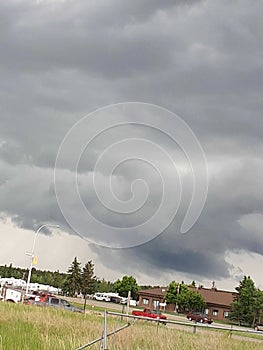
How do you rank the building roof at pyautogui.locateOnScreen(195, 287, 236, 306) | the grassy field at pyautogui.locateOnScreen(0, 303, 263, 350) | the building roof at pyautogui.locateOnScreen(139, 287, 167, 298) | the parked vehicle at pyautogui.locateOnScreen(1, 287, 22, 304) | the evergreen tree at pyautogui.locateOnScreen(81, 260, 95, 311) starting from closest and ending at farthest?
the grassy field at pyautogui.locateOnScreen(0, 303, 263, 350), the parked vehicle at pyautogui.locateOnScreen(1, 287, 22, 304), the evergreen tree at pyautogui.locateOnScreen(81, 260, 95, 311), the building roof at pyautogui.locateOnScreen(195, 287, 236, 306), the building roof at pyautogui.locateOnScreen(139, 287, 167, 298)

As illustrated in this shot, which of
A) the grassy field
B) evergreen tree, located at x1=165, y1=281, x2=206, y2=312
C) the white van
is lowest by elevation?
the grassy field

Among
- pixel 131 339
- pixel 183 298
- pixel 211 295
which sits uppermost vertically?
pixel 211 295

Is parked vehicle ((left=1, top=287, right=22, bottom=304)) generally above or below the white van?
below

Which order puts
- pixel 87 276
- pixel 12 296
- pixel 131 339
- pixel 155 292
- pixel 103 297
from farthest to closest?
1. pixel 103 297
2. pixel 155 292
3. pixel 87 276
4. pixel 12 296
5. pixel 131 339

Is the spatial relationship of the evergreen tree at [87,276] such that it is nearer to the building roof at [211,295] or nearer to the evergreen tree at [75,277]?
the evergreen tree at [75,277]

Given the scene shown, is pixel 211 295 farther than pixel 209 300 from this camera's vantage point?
Yes

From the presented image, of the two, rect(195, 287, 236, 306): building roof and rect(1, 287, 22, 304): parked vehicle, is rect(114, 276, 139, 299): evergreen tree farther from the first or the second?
rect(1, 287, 22, 304): parked vehicle

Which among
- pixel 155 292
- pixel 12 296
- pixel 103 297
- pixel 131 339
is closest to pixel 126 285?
pixel 155 292

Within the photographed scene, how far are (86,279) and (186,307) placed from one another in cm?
2742

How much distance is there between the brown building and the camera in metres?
100

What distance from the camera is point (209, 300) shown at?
103750 mm

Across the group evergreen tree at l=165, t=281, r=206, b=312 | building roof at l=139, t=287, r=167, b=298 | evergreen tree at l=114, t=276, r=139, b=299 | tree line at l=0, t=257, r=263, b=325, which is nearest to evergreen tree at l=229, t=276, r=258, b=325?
tree line at l=0, t=257, r=263, b=325

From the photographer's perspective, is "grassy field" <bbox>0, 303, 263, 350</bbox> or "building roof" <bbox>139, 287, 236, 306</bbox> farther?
"building roof" <bbox>139, 287, 236, 306</bbox>

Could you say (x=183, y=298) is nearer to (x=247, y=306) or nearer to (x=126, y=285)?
(x=126, y=285)
